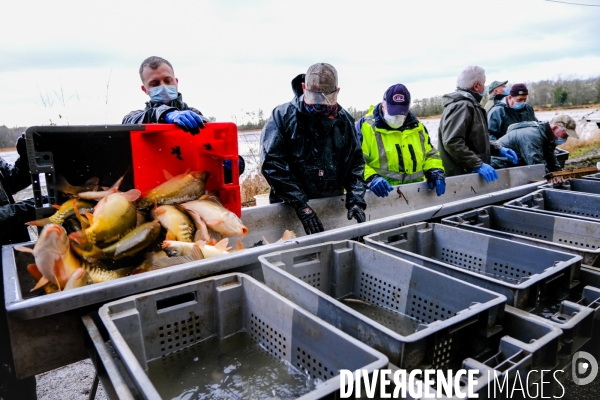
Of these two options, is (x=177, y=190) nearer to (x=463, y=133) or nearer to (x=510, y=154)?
(x=463, y=133)

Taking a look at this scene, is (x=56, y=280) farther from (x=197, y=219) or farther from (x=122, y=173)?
(x=122, y=173)

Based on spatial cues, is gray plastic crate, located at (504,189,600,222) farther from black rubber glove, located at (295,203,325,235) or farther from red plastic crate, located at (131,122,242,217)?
red plastic crate, located at (131,122,242,217)

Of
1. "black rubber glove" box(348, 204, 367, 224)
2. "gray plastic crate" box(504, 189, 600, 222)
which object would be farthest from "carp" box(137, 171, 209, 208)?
"gray plastic crate" box(504, 189, 600, 222)

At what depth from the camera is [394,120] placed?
450cm

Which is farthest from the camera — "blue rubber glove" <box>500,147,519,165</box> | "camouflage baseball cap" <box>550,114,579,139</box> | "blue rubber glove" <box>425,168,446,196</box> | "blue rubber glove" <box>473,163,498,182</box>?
"camouflage baseball cap" <box>550,114,579,139</box>

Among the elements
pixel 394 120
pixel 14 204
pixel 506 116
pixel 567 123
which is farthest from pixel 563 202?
pixel 506 116

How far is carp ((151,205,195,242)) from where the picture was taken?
2.47 m

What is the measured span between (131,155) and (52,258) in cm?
107

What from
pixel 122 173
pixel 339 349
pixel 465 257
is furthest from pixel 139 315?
pixel 465 257

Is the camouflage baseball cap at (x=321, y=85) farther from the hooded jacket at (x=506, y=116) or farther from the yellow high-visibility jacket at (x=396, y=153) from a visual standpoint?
the hooded jacket at (x=506, y=116)

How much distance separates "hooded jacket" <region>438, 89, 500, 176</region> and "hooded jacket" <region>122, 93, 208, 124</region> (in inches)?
129

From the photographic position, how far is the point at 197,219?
263 cm

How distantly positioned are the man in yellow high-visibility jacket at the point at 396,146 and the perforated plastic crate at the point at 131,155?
194 centimetres

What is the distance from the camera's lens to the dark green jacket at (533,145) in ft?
20.4
